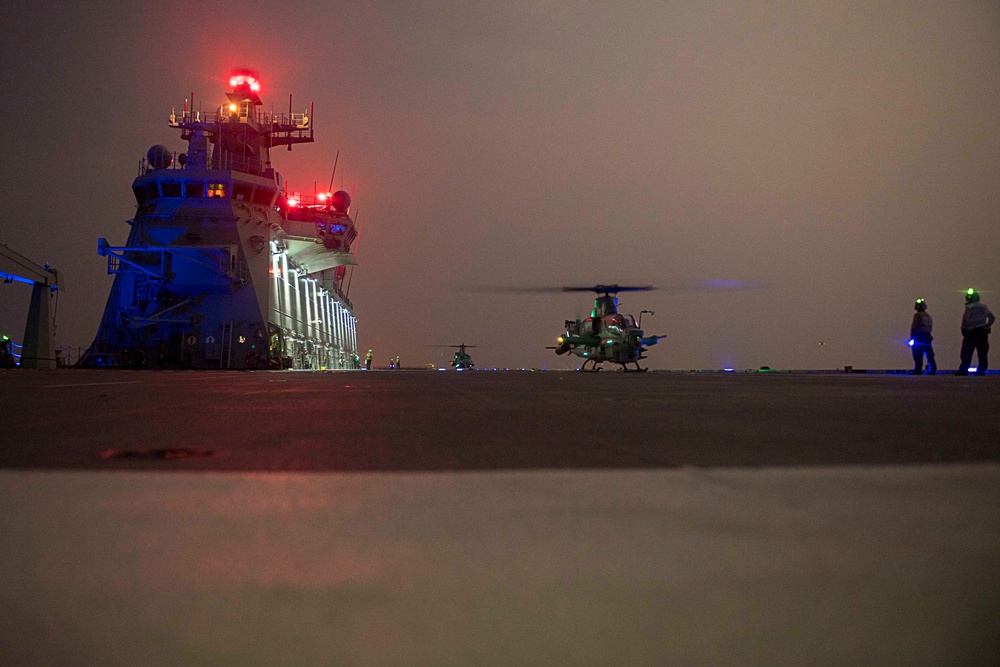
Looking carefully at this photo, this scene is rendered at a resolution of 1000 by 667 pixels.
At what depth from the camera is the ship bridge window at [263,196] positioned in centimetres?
3173

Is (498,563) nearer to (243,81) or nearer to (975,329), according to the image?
(975,329)

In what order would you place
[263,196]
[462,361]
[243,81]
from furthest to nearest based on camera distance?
[462,361]
[243,81]
[263,196]

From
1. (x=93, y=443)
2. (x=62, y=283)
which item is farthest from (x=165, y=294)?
(x=93, y=443)


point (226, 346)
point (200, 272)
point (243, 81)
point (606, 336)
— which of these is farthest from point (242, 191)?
point (606, 336)

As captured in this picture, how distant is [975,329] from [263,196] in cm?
2972

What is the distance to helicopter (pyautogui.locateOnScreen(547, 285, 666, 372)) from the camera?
26.5m

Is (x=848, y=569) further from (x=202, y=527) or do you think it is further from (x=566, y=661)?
(x=202, y=527)

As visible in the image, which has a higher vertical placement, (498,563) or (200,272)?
(200,272)

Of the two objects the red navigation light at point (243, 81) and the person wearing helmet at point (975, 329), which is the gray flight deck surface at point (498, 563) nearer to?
the person wearing helmet at point (975, 329)

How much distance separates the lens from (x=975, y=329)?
12.1 meters

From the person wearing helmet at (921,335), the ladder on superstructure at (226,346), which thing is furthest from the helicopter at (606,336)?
the ladder on superstructure at (226,346)

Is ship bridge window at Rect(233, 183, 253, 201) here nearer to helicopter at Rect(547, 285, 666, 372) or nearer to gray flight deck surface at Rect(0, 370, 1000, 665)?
helicopter at Rect(547, 285, 666, 372)

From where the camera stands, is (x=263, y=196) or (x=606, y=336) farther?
(x=263, y=196)

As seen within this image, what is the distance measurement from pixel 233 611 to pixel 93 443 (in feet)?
3.84
